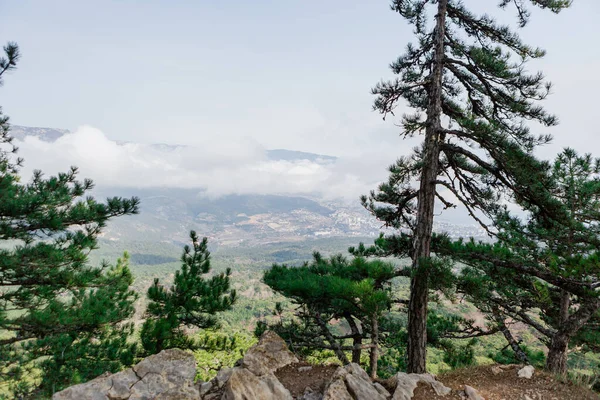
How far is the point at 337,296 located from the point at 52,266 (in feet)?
21.0

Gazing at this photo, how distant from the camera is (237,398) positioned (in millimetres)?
3404

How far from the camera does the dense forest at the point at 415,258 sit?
4.86 metres

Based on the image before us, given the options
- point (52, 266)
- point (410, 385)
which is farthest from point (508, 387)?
point (52, 266)

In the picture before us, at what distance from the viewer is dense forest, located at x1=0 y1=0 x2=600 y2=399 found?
4.86 m

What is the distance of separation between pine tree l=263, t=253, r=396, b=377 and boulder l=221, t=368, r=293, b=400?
4.55 feet

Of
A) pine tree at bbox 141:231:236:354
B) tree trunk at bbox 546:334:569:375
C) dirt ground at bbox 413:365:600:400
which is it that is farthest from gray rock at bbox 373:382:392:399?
pine tree at bbox 141:231:236:354

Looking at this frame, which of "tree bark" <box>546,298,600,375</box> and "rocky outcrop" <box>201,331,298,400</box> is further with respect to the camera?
"tree bark" <box>546,298,600,375</box>

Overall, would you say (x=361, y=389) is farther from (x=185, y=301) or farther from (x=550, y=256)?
(x=185, y=301)

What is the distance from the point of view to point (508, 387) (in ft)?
13.3

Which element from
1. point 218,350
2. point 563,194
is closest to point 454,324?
point 563,194

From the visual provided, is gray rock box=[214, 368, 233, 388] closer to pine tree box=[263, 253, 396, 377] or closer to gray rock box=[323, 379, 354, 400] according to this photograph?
gray rock box=[323, 379, 354, 400]

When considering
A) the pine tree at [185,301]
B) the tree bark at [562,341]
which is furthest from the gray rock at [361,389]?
the pine tree at [185,301]

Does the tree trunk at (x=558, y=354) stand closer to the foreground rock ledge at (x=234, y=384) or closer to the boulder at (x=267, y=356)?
the foreground rock ledge at (x=234, y=384)

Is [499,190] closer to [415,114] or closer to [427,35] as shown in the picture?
[415,114]
